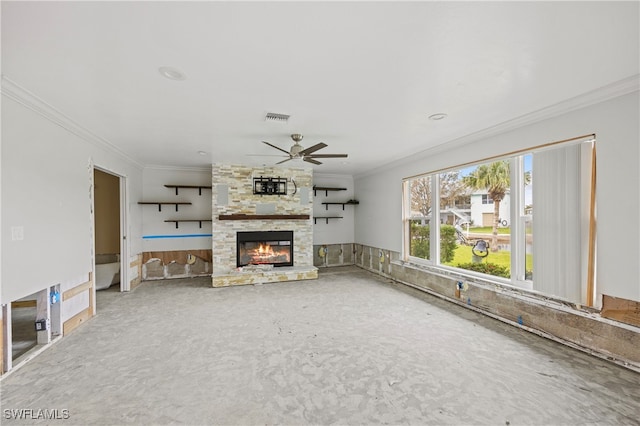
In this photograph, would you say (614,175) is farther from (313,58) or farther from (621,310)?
(313,58)

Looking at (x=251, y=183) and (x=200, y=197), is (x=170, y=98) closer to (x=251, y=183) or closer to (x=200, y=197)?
(x=251, y=183)

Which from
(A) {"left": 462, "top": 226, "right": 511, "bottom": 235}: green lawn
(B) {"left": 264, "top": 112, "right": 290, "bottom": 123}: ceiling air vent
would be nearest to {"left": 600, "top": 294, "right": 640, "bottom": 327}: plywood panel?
(A) {"left": 462, "top": 226, "right": 511, "bottom": 235}: green lawn

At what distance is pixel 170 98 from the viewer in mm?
2609

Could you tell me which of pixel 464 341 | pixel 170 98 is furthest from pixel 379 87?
pixel 464 341

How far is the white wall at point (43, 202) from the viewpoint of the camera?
2379 mm

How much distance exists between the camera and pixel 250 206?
243 inches

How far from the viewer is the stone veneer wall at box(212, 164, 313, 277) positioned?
5.92 m

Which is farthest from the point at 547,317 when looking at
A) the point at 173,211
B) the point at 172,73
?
the point at 173,211

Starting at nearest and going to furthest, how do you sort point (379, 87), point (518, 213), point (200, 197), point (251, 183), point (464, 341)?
1. point (379, 87)
2. point (464, 341)
3. point (518, 213)
4. point (251, 183)
5. point (200, 197)

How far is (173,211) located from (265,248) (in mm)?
2369

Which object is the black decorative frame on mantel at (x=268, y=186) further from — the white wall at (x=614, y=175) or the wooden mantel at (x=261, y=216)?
the white wall at (x=614, y=175)

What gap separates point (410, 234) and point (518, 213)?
2340 mm

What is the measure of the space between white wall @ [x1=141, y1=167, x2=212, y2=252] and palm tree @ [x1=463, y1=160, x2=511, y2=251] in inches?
228

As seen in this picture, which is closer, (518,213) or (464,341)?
(464,341)
